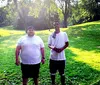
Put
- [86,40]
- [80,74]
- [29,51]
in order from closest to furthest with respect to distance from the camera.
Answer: [29,51] < [80,74] < [86,40]

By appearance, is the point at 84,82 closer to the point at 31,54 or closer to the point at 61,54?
the point at 61,54

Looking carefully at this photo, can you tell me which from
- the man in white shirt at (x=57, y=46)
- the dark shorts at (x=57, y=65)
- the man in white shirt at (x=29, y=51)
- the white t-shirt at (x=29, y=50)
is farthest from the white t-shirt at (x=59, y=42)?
the white t-shirt at (x=29, y=50)

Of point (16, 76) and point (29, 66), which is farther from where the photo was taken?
point (16, 76)

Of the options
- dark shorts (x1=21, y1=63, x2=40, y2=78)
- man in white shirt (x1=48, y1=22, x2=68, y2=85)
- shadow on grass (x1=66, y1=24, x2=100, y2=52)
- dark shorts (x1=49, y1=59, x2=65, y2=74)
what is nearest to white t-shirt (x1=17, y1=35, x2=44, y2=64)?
dark shorts (x1=21, y1=63, x2=40, y2=78)

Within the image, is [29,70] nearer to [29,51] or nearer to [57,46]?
[29,51]

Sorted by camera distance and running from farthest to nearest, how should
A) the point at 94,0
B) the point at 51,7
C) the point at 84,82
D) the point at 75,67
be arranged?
1. the point at 94,0
2. the point at 51,7
3. the point at 75,67
4. the point at 84,82

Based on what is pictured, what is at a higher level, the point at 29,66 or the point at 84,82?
the point at 29,66

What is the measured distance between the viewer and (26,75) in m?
8.84

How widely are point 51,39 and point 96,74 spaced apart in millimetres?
3873

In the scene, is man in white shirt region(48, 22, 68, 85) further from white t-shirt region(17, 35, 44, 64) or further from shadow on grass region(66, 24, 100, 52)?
shadow on grass region(66, 24, 100, 52)

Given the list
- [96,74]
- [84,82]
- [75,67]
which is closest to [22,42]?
[84,82]

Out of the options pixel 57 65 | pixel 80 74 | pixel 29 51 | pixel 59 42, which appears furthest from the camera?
pixel 80 74

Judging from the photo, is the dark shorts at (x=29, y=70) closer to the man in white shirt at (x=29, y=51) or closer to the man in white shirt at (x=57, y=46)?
the man in white shirt at (x=29, y=51)

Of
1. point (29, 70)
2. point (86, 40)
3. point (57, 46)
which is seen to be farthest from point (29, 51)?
point (86, 40)
